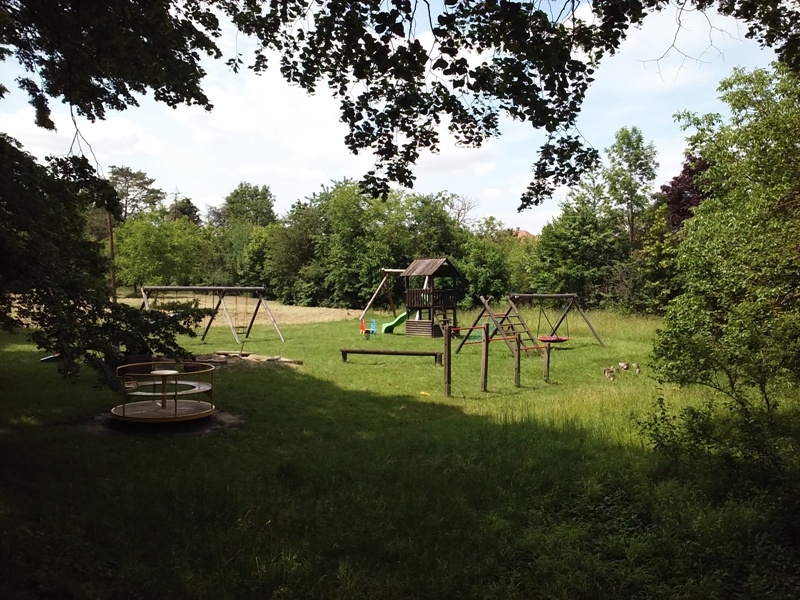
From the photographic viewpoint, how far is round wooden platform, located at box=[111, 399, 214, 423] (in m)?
7.91

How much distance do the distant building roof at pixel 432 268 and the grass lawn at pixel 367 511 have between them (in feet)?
47.1

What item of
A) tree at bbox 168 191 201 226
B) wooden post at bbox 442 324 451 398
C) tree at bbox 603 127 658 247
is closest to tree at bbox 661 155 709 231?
tree at bbox 603 127 658 247

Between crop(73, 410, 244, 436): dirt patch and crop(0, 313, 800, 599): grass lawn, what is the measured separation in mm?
76

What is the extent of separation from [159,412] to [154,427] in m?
0.30

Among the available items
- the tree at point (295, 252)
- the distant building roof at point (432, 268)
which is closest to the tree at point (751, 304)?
the distant building roof at point (432, 268)

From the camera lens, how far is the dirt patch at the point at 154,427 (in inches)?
305

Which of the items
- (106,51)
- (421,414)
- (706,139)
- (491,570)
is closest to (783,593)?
(491,570)

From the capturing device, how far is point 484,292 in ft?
110

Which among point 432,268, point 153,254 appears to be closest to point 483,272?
point 432,268

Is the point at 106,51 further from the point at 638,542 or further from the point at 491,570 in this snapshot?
the point at 638,542

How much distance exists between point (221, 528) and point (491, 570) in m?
2.34

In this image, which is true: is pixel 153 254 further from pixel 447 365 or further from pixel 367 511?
pixel 367 511

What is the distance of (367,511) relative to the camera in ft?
17.4

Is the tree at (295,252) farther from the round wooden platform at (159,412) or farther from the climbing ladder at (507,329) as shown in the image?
the round wooden platform at (159,412)
